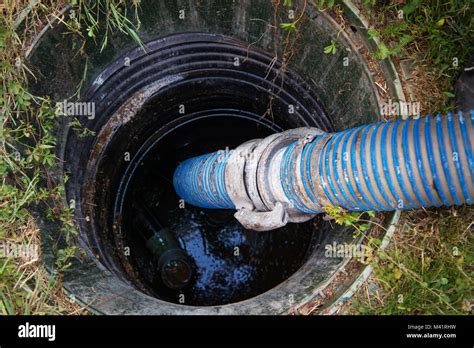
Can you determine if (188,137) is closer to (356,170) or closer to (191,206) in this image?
(191,206)

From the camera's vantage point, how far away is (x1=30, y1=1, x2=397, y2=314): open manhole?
3.21m

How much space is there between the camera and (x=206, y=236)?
5.09m

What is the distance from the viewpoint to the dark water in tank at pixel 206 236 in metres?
4.84

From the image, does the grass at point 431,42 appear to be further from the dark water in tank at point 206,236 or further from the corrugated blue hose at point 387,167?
the dark water in tank at point 206,236

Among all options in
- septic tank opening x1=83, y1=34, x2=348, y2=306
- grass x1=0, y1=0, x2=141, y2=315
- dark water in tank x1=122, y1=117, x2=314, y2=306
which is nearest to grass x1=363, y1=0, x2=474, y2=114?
septic tank opening x1=83, y1=34, x2=348, y2=306

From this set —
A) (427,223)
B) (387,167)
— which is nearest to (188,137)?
(427,223)

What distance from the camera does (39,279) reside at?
2795 millimetres

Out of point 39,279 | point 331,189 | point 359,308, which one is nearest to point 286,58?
point 331,189

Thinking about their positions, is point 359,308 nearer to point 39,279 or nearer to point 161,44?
point 39,279

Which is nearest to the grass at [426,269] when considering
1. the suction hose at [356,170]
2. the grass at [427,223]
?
the grass at [427,223]

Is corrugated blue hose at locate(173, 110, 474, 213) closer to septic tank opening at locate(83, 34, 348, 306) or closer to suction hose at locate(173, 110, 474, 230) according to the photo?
suction hose at locate(173, 110, 474, 230)

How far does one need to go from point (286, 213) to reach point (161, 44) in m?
2.13

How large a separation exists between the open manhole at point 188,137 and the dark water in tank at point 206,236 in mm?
12

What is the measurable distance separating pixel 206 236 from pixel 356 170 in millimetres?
3170
